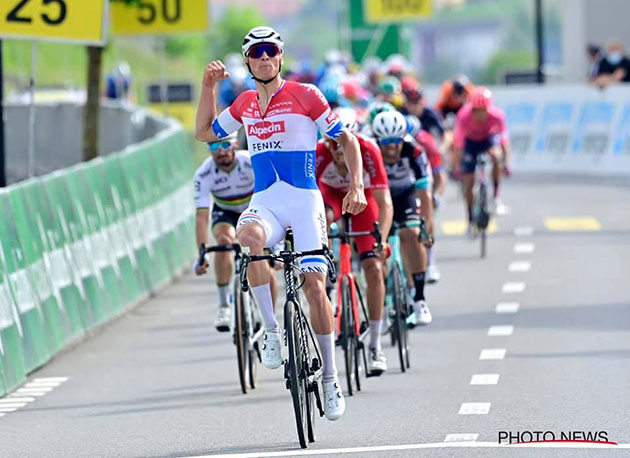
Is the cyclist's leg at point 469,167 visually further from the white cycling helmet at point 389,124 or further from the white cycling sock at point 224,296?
the white cycling sock at point 224,296

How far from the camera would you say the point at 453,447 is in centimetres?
1044

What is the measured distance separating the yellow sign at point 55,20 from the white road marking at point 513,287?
441cm

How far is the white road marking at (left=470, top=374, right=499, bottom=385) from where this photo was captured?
1305cm

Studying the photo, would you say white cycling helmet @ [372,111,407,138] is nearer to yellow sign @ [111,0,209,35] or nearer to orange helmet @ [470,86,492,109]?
orange helmet @ [470,86,492,109]

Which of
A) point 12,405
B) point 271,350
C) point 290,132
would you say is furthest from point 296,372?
point 12,405

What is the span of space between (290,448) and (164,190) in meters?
11.3

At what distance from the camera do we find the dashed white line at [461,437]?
10.7 metres

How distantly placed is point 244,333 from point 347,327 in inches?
39.3

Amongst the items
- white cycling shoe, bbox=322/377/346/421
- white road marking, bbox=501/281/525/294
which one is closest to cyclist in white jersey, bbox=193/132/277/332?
white cycling shoe, bbox=322/377/346/421

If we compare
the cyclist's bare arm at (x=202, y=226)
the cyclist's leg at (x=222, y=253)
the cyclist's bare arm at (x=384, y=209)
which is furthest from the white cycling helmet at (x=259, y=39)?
the cyclist's leg at (x=222, y=253)

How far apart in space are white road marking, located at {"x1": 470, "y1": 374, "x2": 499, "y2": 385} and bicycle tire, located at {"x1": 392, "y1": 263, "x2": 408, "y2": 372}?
632 millimetres

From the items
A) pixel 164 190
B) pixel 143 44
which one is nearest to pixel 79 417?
pixel 164 190

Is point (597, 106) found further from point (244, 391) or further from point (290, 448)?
point (290, 448)

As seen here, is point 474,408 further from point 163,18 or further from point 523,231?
point 163,18
